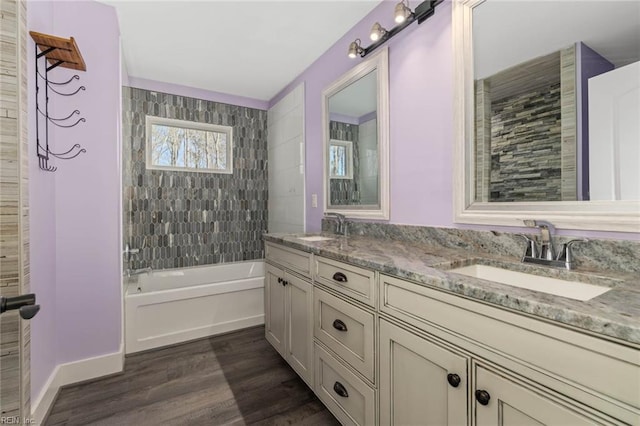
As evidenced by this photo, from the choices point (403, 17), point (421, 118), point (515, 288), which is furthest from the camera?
point (421, 118)

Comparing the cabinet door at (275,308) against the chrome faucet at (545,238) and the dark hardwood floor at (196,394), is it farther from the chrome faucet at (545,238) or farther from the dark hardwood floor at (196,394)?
the chrome faucet at (545,238)

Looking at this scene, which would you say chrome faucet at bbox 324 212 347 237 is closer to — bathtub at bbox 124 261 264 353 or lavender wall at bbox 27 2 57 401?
bathtub at bbox 124 261 264 353

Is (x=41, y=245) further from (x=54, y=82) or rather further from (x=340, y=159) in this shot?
(x=340, y=159)

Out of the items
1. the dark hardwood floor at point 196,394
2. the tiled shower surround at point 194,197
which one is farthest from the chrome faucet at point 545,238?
the tiled shower surround at point 194,197

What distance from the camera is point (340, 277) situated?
1385 mm

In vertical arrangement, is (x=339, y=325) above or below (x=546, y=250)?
below

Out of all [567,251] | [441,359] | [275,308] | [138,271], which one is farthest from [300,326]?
[138,271]

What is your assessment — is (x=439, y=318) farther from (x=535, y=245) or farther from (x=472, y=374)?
(x=535, y=245)

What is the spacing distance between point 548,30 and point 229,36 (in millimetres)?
2105

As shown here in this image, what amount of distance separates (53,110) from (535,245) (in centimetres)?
276

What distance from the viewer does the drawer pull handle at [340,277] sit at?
53.6 inches

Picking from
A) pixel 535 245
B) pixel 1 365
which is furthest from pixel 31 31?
pixel 535 245

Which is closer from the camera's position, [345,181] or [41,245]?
[41,245]

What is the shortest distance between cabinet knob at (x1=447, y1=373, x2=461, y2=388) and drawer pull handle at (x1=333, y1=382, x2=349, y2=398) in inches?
26.1
